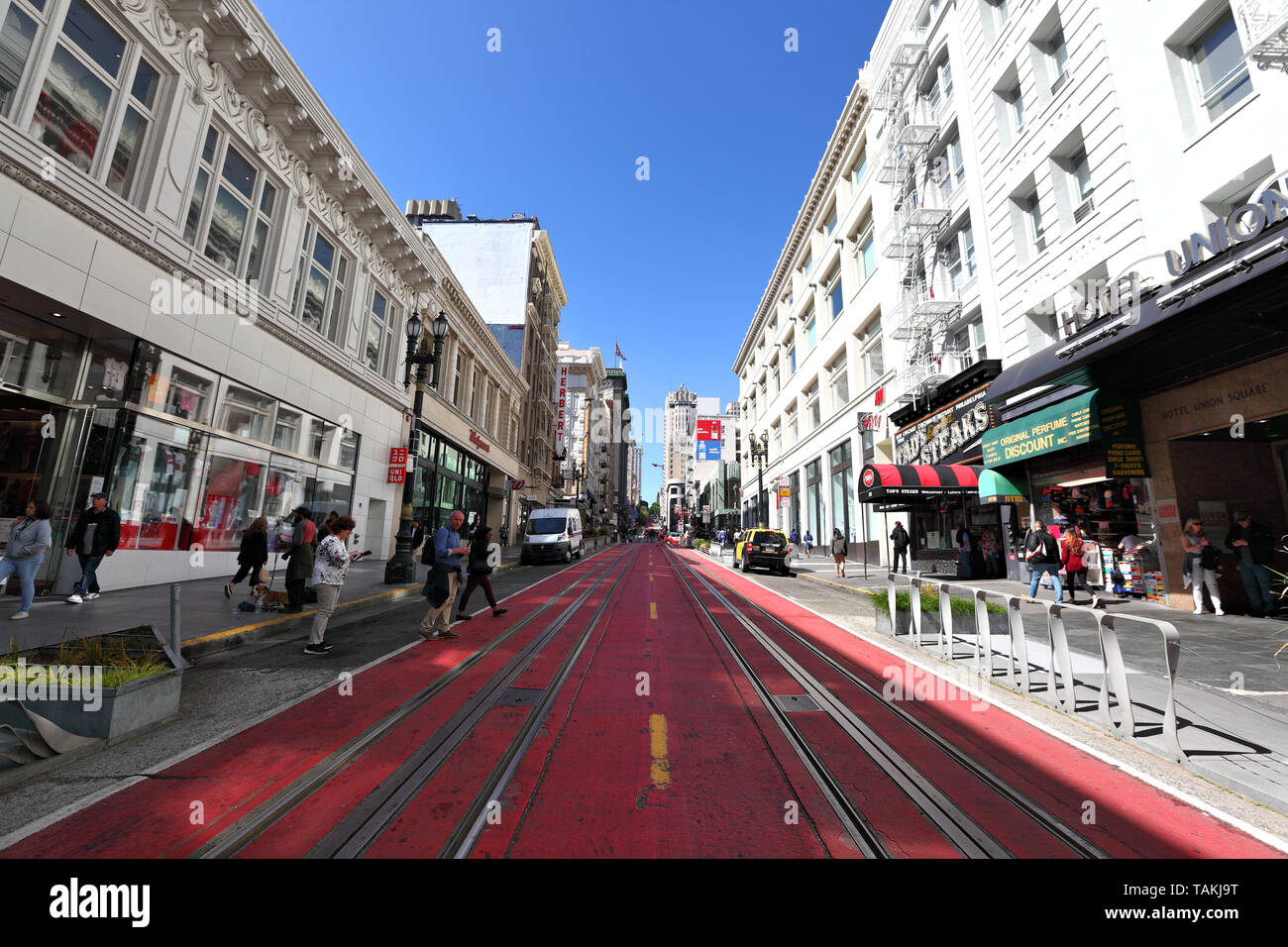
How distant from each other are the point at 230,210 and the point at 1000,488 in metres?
23.0

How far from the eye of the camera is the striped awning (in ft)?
57.2

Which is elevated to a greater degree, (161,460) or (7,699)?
(161,460)

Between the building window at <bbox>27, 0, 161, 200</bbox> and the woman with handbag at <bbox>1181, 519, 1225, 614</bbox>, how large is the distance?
75.1 feet

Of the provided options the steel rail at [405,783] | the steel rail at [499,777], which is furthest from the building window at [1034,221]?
the steel rail at [405,783]

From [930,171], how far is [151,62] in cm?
2556

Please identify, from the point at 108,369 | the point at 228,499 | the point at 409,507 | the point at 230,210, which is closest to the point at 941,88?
the point at 230,210

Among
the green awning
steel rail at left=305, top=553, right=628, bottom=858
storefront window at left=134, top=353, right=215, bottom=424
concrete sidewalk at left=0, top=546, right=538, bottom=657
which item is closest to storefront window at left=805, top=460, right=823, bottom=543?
the green awning

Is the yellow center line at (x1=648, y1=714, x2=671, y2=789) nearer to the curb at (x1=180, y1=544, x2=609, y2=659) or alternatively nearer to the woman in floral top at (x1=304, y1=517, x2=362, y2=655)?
the woman in floral top at (x1=304, y1=517, x2=362, y2=655)

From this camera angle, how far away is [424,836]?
281cm

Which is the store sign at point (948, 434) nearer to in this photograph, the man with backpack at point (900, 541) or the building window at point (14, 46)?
the man with backpack at point (900, 541)

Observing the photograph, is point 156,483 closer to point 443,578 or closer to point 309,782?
point 443,578

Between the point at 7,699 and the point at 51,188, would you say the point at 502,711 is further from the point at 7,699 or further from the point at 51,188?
the point at 51,188

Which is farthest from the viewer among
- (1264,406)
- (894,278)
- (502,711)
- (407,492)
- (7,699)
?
(894,278)
